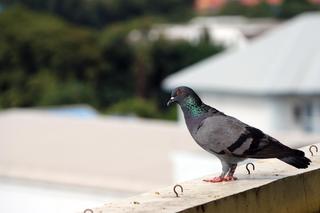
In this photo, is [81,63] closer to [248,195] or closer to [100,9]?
[100,9]

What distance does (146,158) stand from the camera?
2322 cm

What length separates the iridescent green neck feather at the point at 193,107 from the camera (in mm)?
5453

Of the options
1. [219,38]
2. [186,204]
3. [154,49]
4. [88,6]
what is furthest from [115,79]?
[186,204]

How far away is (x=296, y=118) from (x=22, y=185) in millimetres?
10301

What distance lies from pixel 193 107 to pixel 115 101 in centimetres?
5559

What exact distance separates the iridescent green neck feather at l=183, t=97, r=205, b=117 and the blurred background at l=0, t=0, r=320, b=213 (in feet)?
45.8

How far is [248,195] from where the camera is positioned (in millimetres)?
4664

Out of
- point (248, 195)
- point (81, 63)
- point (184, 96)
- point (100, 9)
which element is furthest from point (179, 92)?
point (100, 9)

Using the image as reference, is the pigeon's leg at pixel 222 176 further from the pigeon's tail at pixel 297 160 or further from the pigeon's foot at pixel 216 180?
the pigeon's tail at pixel 297 160

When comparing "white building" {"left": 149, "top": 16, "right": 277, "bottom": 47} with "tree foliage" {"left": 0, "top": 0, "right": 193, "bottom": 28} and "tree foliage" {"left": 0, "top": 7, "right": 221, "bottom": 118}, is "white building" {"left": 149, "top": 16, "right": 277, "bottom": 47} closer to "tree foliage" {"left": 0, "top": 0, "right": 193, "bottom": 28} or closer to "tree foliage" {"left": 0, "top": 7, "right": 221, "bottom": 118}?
"tree foliage" {"left": 0, "top": 7, "right": 221, "bottom": 118}

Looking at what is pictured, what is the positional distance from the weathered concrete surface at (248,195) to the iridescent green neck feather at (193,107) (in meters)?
0.34

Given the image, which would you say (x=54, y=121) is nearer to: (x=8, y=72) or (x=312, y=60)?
(x=312, y=60)

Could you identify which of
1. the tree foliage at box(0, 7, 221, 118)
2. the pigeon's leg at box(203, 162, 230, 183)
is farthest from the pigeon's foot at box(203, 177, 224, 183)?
the tree foliage at box(0, 7, 221, 118)

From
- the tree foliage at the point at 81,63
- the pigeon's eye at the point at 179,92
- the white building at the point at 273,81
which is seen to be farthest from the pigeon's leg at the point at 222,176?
the tree foliage at the point at 81,63
